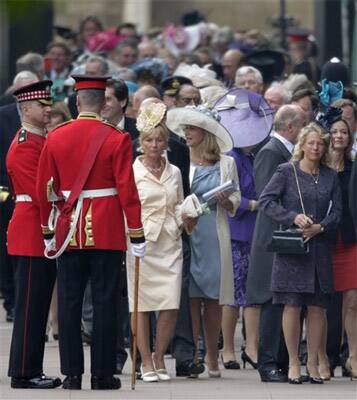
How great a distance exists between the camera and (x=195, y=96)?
476 inches

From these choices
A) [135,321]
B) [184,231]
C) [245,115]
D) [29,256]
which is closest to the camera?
[29,256]

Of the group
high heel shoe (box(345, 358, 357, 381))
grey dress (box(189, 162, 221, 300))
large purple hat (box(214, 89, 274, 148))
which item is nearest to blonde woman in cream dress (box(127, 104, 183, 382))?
grey dress (box(189, 162, 221, 300))

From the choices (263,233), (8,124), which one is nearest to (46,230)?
(263,233)

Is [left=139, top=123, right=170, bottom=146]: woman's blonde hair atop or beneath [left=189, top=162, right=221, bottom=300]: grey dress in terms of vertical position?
atop

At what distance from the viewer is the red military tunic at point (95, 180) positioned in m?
9.07

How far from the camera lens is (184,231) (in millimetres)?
10188

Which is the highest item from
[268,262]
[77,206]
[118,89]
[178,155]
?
[118,89]

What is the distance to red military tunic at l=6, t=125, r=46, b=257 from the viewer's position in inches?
368

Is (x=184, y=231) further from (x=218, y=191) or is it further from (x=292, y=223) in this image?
(x=292, y=223)

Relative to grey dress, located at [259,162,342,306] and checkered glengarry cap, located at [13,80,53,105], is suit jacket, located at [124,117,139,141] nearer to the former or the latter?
grey dress, located at [259,162,342,306]

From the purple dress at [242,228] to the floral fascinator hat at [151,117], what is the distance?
1367 mm

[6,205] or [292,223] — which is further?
[6,205]

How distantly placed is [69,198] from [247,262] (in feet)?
7.85

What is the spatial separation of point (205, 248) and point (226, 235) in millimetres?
178
